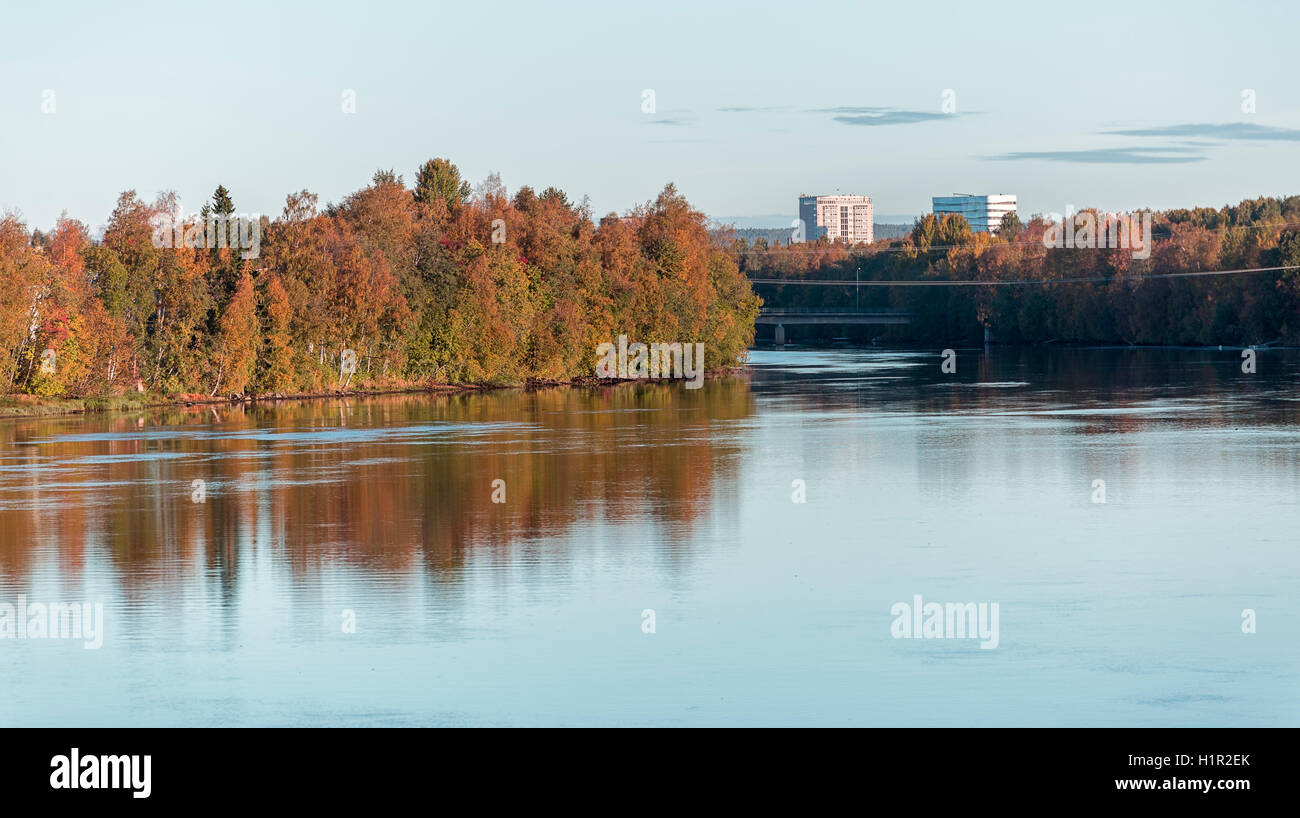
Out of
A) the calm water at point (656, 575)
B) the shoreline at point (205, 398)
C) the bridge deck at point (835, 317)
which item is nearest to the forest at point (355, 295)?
the shoreline at point (205, 398)

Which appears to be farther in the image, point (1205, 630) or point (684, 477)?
point (684, 477)

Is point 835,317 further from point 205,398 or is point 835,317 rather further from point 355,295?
point 205,398

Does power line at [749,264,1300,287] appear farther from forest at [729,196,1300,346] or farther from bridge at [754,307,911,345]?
bridge at [754,307,911,345]

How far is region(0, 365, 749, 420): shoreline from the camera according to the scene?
6050 centimetres

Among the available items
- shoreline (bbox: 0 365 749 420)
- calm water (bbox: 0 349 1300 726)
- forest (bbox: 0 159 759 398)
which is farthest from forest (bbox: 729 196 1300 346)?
calm water (bbox: 0 349 1300 726)

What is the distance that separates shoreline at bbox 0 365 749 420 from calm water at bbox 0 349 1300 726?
44.3 ft

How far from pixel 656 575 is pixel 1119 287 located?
137481mm

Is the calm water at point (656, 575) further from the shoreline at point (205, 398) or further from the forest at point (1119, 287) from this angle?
the forest at point (1119, 287)

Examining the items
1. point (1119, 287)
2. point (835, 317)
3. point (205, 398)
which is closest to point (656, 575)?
point (205, 398)

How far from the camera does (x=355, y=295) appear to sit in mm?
77000
